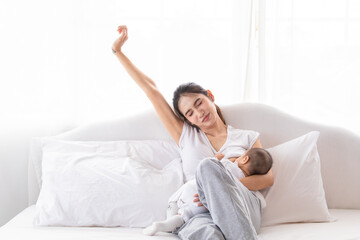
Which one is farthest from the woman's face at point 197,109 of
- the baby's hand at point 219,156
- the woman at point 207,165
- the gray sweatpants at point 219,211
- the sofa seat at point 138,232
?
the sofa seat at point 138,232

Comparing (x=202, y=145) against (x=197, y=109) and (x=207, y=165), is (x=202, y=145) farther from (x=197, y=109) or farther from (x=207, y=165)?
A: (x=207, y=165)

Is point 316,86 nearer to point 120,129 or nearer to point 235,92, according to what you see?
point 235,92

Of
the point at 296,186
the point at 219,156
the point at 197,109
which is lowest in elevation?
the point at 296,186

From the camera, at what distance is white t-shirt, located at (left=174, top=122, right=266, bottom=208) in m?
1.89

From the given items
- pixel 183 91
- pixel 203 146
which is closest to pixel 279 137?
pixel 203 146

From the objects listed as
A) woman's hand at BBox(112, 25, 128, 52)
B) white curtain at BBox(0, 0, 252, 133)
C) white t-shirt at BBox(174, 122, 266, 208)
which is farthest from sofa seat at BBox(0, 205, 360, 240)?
woman's hand at BBox(112, 25, 128, 52)

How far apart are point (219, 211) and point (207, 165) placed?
175 mm

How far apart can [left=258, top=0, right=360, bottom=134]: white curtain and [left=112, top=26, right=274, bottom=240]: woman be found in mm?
445

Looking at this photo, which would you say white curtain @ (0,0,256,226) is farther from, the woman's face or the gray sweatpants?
the gray sweatpants

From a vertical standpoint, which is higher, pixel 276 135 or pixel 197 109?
pixel 197 109

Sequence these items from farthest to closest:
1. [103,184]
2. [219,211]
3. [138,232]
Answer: [103,184] < [138,232] < [219,211]

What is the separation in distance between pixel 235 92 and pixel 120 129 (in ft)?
2.20

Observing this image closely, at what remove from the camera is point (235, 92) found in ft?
7.57

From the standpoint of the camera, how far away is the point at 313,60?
2.29 metres
